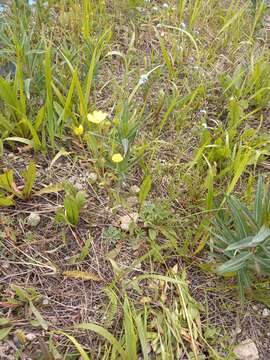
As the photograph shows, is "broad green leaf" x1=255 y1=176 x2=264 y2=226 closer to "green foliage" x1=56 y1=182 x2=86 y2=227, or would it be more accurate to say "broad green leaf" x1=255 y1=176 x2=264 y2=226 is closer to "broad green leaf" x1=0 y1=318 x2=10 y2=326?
"green foliage" x1=56 y1=182 x2=86 y2=227

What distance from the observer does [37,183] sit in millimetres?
1373

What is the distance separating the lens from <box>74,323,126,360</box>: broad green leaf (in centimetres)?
104

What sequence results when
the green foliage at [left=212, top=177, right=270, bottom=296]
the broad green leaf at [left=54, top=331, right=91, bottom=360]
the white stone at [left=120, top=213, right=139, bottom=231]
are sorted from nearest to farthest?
the broad green leaf at [left=54, top=331, right=91, bottom=360] < the green foliage at [left=212, top=177, right=270, bottom=296] < the white stone at [left=120, top=213, right=139, bottom=231]

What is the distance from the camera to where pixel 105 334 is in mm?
1046

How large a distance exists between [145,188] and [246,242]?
1.25ft

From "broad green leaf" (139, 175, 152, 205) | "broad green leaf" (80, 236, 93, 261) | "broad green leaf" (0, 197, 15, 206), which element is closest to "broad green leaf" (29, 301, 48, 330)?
"broad green leaf" (80, 236, 93, 261)

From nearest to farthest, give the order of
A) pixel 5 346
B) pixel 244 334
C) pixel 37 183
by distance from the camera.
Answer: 1. pixel 5 346
2. pixel 244 334
3. pixel 37 183

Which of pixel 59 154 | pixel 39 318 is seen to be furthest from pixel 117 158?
pixel 39 318

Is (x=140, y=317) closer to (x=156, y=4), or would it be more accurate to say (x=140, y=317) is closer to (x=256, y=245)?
(x=256, y=245)

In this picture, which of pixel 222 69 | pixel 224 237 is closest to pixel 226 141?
pixel 224 237

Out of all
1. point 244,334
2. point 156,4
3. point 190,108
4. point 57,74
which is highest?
point 156,4

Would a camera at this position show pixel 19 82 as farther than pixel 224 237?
Yes

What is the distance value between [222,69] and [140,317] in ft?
4.27

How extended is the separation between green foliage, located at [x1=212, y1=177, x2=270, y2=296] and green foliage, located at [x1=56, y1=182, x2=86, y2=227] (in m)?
0.44
